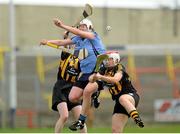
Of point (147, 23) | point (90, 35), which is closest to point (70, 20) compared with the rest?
point (147, 23)

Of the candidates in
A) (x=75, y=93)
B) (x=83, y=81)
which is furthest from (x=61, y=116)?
(x=83, y=81)

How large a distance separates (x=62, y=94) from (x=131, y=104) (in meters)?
2.43

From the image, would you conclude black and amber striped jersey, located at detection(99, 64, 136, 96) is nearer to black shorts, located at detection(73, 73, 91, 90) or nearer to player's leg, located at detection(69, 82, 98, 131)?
player's leg, located at detection(69, 82, 98, 131)

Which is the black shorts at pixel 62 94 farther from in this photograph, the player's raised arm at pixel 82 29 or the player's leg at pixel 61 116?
the player's raised arm at pixel 82 29

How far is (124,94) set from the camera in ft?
53.9

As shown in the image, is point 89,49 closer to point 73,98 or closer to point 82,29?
point 82,29

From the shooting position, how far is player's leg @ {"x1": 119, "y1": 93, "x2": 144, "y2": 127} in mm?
16141

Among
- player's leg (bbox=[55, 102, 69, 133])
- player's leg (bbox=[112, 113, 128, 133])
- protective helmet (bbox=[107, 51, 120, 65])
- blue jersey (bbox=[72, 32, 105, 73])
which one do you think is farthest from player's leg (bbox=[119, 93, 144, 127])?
player's leg (bbox=[55, 102, 69, 133])

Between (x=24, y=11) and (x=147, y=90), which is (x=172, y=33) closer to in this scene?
(x=24, y=11)

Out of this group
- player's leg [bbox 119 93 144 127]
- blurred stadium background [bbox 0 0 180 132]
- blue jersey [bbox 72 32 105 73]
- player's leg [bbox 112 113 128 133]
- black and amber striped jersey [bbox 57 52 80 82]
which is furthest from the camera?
blurred stadium background [bbox 0 0 180 132]

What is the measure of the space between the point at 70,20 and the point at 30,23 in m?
1.79

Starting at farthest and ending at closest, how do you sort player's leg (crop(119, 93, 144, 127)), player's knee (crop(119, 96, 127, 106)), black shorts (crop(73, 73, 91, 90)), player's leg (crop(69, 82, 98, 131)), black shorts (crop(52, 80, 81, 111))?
black shorts (crop(52, 80, 81, 111)) → black shorts (crop(73, 73, 91, 90)) → player's leg (crop(69, 82, 98, 131)) → player's knee (crop(119, 96, 127, 106)) → player's leg (crop(119, 93, 144, 127))

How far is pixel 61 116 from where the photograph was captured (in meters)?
17.8

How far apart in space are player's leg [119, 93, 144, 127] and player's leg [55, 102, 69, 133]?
Answer: 1.81 m
